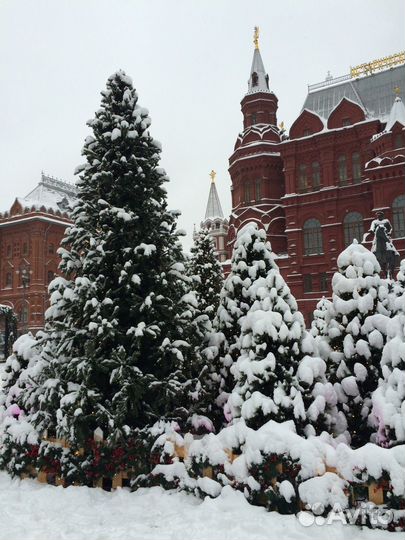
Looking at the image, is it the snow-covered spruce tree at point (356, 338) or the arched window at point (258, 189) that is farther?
the arched window at point (258, 189)

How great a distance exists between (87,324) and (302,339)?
3.74m

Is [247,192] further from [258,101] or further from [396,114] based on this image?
[396,114]

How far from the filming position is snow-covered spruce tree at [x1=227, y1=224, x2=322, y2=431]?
23.2 feet

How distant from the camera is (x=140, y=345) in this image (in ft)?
27.6

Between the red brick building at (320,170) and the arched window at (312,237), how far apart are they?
8 centimetres

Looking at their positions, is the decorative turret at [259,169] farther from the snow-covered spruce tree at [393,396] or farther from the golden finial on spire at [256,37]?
the snow-covered spruce tree at [393,396]

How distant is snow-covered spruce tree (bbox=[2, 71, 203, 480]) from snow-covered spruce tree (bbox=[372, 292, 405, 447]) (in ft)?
10.5

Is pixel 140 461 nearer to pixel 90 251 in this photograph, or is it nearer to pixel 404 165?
pixel 90 251

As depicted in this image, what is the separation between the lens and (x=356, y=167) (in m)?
38.7

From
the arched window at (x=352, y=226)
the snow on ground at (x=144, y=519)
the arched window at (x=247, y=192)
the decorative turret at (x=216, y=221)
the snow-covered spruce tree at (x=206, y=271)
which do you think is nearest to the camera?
the snow on ground at (x=144, y=519)

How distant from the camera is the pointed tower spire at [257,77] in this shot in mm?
43969

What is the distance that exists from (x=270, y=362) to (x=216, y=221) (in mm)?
73580

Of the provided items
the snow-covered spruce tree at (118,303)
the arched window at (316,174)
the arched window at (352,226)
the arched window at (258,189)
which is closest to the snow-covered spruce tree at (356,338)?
the snow-covered spruce tree at (118,303)

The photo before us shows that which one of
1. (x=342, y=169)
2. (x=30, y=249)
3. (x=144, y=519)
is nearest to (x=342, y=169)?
(x=342, y=169)
